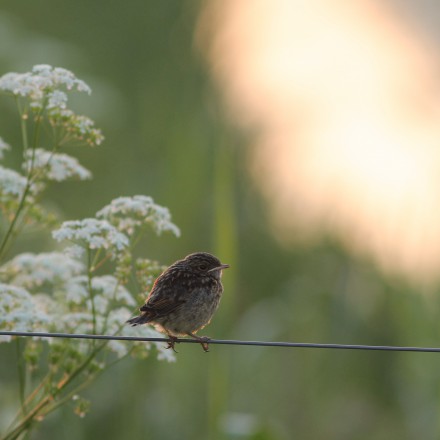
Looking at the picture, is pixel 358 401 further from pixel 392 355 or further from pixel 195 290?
pixel 195 290

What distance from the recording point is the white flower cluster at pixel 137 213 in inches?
211

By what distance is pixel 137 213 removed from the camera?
17.6 ft

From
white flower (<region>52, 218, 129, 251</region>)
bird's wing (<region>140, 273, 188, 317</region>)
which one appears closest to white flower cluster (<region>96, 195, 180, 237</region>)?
white flower (<region>52, 218, 129, 251</region>)

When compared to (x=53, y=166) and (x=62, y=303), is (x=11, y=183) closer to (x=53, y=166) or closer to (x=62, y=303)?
(x=53, y=166)

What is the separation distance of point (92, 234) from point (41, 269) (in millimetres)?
Answer: 594

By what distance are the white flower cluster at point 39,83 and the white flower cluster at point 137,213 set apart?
57 cm

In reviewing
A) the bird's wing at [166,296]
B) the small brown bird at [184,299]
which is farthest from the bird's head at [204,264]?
the bird's wing at [166,296]

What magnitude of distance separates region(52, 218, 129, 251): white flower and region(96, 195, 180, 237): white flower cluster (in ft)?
0.45

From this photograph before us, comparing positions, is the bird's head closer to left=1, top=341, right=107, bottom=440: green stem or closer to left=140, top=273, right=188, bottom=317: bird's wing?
left=140, top=273, right=188, bottom=317: bird's wing

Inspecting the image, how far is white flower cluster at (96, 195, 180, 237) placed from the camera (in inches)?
211

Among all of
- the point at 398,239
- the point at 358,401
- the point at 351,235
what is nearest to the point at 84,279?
the point at 398,239

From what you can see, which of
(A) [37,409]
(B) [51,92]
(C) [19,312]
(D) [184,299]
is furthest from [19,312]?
(B) [51,92]

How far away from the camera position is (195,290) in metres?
5.53

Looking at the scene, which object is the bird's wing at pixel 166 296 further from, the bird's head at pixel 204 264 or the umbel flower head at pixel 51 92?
the umbel flower head at pixel 51 92
